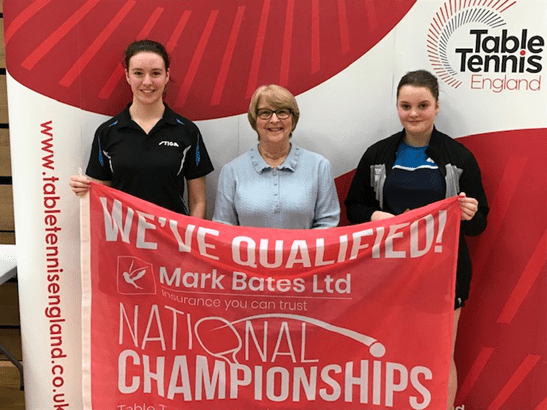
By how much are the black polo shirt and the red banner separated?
12 cm

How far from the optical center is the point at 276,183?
98.4 inches

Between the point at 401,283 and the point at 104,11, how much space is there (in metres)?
1.74

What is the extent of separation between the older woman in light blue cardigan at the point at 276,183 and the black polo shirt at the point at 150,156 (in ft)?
0.62

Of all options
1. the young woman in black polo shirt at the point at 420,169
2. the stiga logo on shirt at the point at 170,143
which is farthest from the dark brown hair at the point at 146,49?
the young woman in black polo shirt at the point at 420,169

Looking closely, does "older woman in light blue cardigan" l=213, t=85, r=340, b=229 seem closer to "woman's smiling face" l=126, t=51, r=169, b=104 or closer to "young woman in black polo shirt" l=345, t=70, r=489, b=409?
"young woman in black polo shirt" l=345, t=70, r=489, b=409

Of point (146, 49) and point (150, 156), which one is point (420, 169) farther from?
point (146, 49)

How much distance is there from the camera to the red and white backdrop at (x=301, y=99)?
8.64 feet

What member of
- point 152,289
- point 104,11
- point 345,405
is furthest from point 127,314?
point 104,11

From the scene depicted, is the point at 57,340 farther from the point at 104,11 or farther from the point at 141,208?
the point at 104,11

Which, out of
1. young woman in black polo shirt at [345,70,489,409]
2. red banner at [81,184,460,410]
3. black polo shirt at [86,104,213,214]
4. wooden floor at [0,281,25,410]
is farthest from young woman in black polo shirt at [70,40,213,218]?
wooden floor at [0,281,25,410]

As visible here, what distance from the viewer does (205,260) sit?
7.89 ft

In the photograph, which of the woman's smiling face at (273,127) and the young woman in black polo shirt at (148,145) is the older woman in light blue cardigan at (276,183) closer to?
the woman's smiling face at (273,127)

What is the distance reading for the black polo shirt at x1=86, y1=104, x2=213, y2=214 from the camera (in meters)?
2.52

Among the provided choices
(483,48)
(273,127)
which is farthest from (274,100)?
(483,48)
